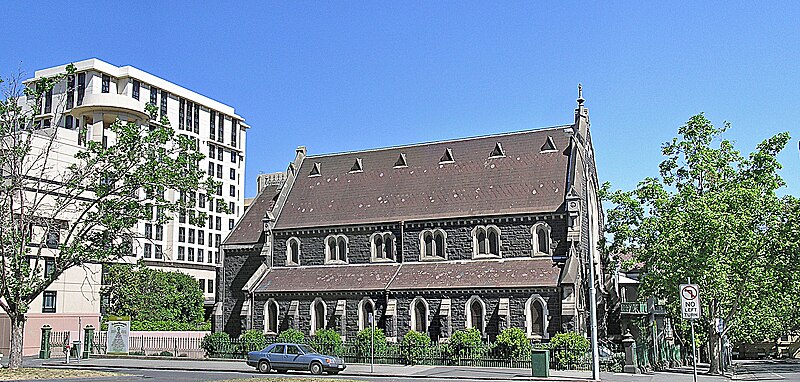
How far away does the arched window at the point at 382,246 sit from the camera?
4809cm

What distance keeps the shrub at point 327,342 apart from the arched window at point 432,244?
7.67 m

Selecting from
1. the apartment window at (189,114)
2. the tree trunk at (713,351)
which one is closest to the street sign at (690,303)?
the tree trunk at (713,351)

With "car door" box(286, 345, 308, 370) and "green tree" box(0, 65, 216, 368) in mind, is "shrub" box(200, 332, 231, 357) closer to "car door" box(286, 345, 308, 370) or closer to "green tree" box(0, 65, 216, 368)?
"car door" box(286, 345, 308, 370)

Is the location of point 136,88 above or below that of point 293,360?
above

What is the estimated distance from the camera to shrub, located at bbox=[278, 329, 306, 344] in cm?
4278

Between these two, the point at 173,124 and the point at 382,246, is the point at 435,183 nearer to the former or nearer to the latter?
the point at 382,246

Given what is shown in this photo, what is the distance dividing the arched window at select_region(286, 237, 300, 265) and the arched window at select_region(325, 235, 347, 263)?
2261mm

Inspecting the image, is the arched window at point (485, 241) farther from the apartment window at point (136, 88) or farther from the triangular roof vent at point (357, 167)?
the apartment window at point (136, 88)

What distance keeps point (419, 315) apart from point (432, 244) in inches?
195

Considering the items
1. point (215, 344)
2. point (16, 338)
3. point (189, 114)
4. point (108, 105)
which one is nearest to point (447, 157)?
point (215, 344)

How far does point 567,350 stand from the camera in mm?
35250

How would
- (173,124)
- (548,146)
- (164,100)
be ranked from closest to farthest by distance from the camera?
(548,146) < (164,100) < (173,124)

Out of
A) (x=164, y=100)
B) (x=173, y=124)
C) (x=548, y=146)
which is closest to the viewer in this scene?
(x=548, y=146)

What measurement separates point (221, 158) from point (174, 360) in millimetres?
66443
